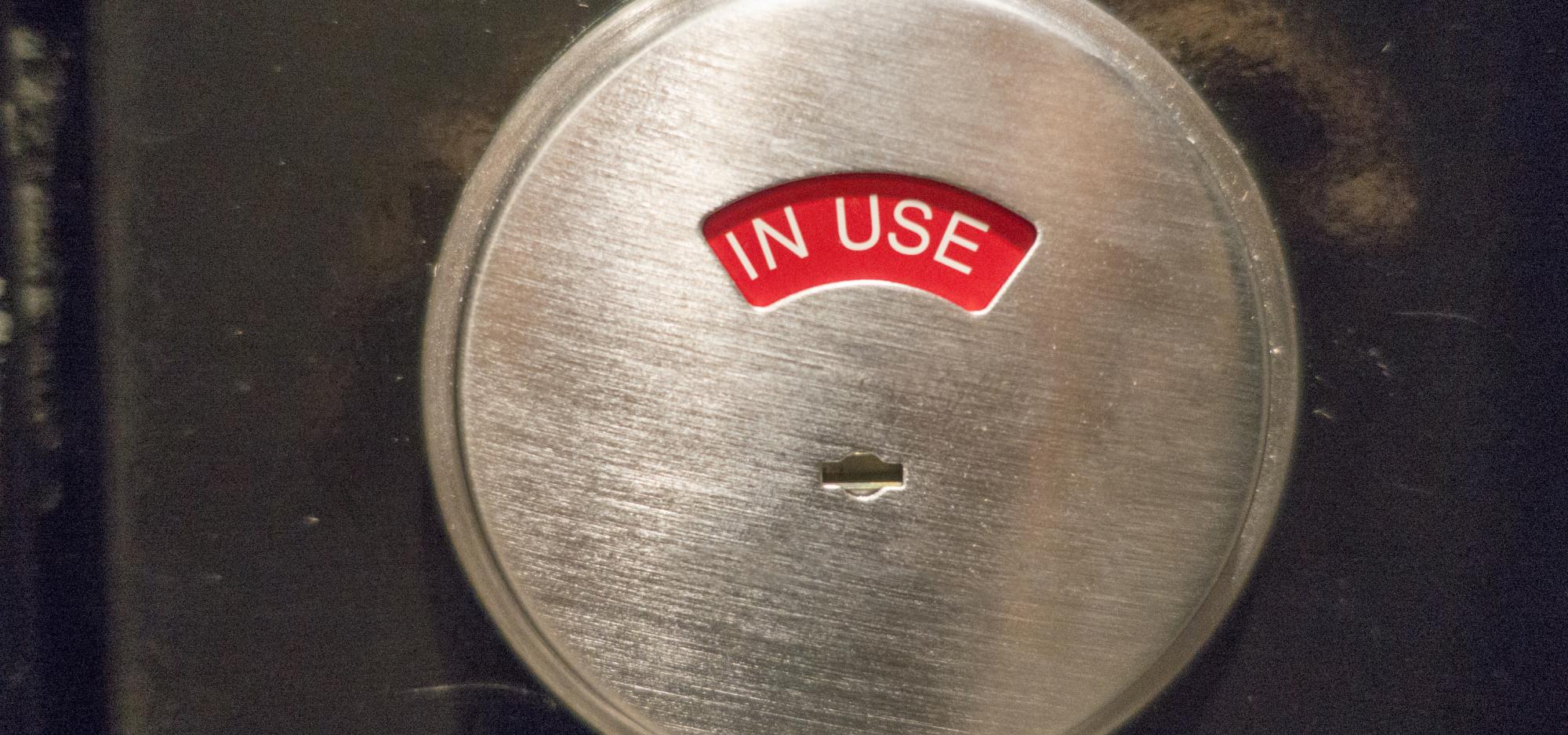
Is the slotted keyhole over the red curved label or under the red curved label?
under

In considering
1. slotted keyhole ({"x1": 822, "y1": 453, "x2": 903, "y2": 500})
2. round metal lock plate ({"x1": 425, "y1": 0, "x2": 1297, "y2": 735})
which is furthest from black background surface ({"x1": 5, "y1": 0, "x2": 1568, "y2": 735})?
slotted keyhole ({"x1": 822, "y1": 453, "x2": 903, "y2": 500})

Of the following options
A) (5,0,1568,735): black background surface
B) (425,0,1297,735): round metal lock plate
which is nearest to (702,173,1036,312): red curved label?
(425,0,1297,735): round metal lock plate

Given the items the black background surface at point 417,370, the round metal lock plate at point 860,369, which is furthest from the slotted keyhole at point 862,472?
the black background surface at point 417,370

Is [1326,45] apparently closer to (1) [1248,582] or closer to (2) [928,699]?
(1) [1248,582]

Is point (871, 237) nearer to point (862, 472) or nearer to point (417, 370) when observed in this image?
point (862, 472)

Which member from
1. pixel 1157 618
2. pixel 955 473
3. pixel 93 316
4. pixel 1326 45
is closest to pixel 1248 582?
pixel 1157 618

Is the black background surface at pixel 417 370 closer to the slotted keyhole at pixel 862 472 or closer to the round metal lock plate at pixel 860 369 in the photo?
the round metal lock plate at pixel 860 369

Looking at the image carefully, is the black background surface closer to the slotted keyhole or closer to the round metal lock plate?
the round metal lock plate

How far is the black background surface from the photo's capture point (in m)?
0.46

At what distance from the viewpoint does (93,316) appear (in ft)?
1.57

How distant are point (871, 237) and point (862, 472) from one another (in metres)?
0.11

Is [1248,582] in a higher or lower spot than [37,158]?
lower

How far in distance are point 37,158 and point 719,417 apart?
0.35 meters

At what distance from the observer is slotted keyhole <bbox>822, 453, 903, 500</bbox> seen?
461 mm
